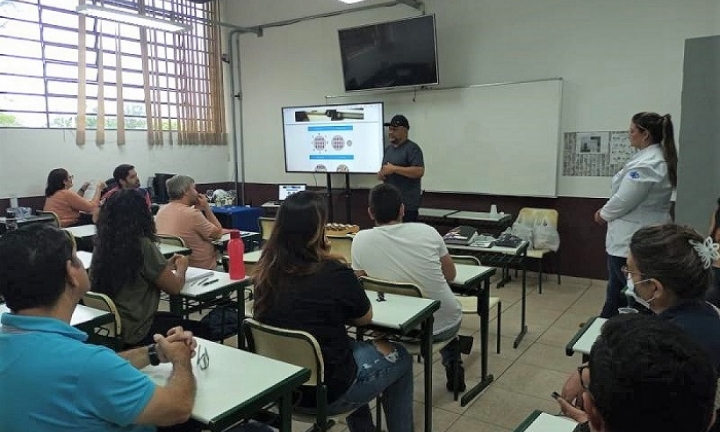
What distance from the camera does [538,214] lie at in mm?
5363

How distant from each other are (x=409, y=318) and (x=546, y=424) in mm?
844

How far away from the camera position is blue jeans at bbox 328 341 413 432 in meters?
1.99

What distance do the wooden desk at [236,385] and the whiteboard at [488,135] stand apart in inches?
170

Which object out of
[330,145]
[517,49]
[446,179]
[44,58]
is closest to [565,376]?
[446,179]

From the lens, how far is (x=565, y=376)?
3.20 m

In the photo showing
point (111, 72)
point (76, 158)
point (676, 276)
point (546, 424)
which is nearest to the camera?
point (546, 424)

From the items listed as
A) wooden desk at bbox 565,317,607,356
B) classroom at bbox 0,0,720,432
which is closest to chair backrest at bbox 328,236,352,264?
classroom at bbox 0,0,720,432

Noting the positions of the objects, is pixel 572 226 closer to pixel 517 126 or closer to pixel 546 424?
Result: pixel 517 126

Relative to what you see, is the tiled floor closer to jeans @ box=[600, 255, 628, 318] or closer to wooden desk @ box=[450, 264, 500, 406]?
wooden desk @ box=[450, 264, 500, 406]

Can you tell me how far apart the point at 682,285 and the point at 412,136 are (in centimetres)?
479

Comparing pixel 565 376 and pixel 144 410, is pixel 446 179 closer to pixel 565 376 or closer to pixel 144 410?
pixel 565 376

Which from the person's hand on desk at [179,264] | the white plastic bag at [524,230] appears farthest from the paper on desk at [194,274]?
the white plastic bag at [524,230]

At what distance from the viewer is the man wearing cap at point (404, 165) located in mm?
5020

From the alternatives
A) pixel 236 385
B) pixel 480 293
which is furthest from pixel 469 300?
Result: pixel 236 385
